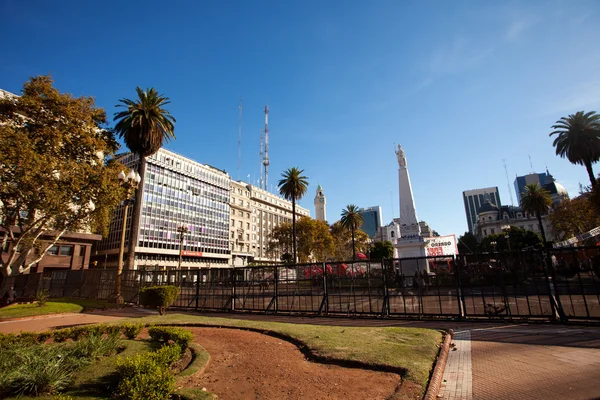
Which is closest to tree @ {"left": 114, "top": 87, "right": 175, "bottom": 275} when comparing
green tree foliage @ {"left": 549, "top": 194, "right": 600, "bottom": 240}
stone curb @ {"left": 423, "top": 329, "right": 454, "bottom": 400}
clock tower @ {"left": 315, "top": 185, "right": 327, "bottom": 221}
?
stone curb @ {"left": 423, "top": 329, "right": 454, "bottom": 400}

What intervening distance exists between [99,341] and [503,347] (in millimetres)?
10536

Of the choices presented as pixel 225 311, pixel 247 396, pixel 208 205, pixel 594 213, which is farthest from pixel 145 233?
pixel 594 213

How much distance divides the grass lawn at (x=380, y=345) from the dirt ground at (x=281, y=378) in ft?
1.55

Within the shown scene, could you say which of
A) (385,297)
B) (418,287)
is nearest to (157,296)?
(385,297)

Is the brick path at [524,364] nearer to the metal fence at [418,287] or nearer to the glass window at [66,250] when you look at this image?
the metal fence at [418,287]

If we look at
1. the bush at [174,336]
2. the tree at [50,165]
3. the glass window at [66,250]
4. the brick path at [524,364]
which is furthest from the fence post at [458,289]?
the glass window at [66,250]

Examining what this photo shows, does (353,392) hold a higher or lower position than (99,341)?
lower

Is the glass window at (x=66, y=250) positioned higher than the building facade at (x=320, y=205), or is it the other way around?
the building facade at (x=320, y=205)

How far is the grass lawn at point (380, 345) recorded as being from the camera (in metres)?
6.89

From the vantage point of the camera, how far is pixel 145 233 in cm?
6228

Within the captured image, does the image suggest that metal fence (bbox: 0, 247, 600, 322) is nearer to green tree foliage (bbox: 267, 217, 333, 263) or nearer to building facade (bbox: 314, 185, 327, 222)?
green tree foliage (bbox: 267, 217, 333, 263)

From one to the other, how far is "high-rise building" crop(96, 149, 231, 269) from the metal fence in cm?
4345

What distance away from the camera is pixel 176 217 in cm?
6906

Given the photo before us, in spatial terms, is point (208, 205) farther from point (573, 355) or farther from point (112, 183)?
point (573, 355)
